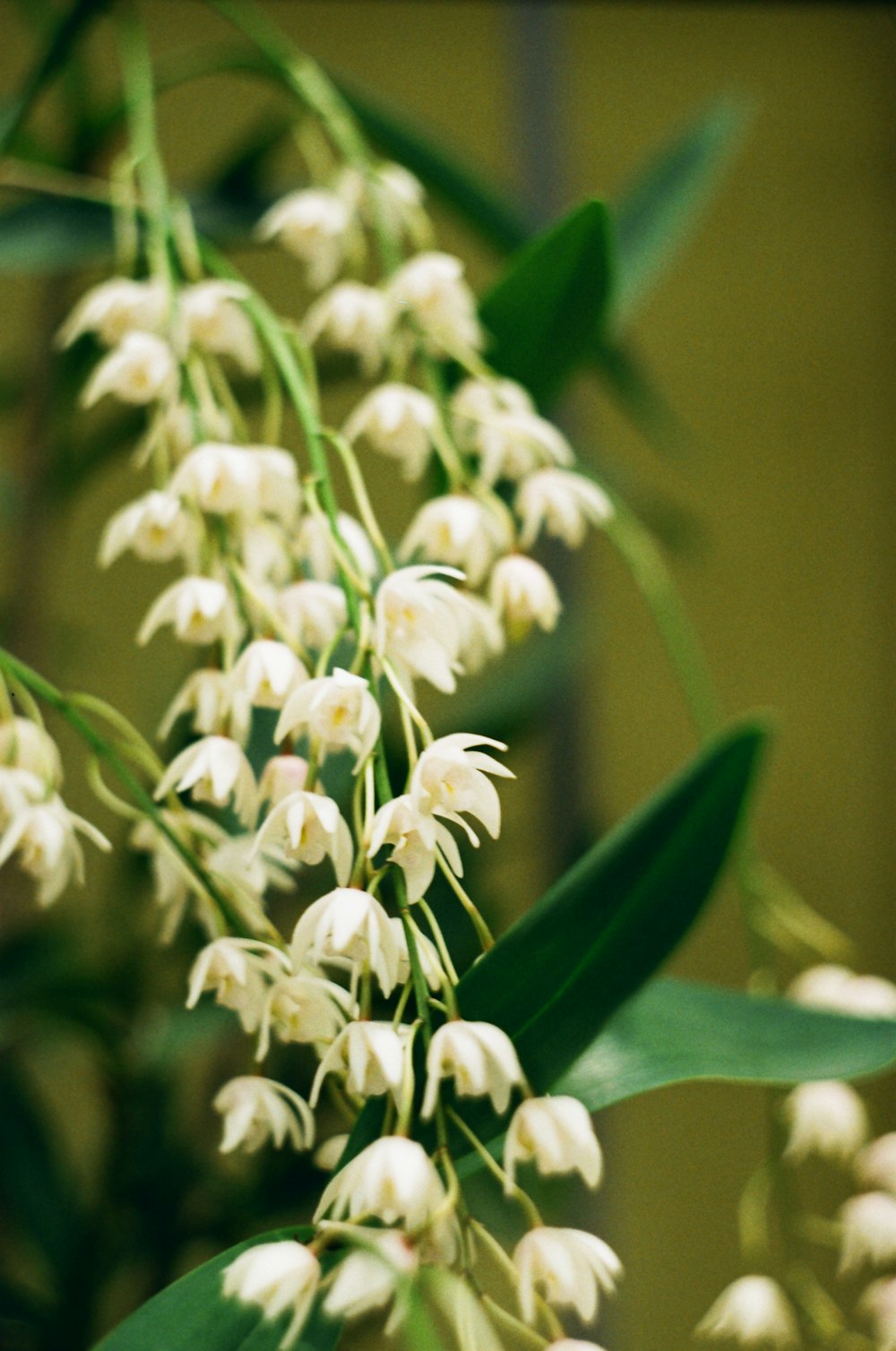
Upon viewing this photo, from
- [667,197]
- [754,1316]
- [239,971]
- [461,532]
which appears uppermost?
[667,197]

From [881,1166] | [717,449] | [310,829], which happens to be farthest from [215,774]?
[717,449]

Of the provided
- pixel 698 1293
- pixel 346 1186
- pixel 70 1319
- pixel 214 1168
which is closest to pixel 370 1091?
pixel 346 1186

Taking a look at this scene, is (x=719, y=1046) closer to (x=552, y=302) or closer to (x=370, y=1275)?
(x=370, y=1275)

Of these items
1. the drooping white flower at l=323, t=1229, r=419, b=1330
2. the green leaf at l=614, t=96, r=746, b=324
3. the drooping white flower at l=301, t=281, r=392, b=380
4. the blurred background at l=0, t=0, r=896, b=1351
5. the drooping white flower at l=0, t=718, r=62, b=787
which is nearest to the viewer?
the drooping white flower at l=323, t=1229, r=419, b=1330

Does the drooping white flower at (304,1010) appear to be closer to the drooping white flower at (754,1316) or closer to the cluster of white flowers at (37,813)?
the cluster of white flowers at (37,813)

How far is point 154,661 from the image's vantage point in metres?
1.19

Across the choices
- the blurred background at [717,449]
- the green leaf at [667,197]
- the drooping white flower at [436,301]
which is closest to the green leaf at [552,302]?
the drooping white flower at [436,301]

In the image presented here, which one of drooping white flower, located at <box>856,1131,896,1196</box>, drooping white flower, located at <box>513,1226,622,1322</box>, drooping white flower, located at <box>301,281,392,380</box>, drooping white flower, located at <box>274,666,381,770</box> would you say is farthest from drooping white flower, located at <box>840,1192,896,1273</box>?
drooping white flower, located at <box>301,281,392,380</box>

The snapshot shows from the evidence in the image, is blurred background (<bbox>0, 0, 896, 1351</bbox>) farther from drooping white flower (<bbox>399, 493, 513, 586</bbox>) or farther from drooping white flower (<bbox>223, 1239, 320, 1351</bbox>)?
drooping white flower (<bbox>223, 1239, 320, 1351</bbox>)

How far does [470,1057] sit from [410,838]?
0.18 feet

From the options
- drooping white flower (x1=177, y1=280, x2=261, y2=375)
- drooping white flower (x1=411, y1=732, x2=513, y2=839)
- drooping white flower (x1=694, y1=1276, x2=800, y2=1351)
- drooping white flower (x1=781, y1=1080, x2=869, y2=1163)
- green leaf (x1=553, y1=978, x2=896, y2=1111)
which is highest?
drooping white flower (x1=177, y1=280, x2=261, y2=375)

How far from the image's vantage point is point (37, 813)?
326mm

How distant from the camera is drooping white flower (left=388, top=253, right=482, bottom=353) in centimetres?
→ 43

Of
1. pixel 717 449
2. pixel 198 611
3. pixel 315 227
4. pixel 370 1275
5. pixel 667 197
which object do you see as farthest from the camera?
pixel 717 449
